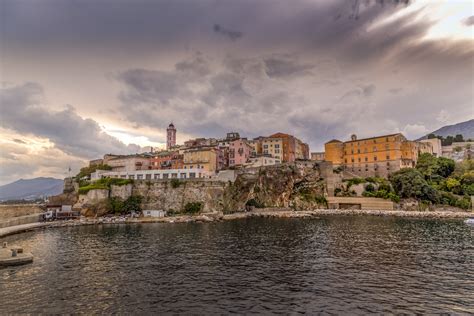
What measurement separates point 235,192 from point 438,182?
55458 millimetres

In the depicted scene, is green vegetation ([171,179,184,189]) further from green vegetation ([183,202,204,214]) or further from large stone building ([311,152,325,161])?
large stone building ([311,152,325,161])

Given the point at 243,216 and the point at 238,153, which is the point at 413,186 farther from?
the point at 238,153

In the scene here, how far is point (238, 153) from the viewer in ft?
274

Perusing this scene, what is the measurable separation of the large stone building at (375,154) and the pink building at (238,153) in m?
28.1

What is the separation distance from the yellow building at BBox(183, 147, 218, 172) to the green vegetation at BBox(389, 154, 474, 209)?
49.8 meters

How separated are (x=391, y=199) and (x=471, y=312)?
207 feet

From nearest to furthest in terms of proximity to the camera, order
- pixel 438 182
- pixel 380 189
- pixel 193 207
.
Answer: pixel 193 207, pixel 380 189, pixel 438 182

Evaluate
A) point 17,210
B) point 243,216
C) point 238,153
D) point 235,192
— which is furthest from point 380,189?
point 17,210

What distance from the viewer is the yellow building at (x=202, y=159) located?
75719 millimetres

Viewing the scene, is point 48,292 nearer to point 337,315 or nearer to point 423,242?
point 337,315

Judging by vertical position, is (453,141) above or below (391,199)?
above

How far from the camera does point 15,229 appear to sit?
1784 inches

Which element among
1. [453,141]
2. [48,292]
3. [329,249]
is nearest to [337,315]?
[329,249]

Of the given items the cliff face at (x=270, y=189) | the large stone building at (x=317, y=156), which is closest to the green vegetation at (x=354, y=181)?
the cliff face at (x=270, y=189)
